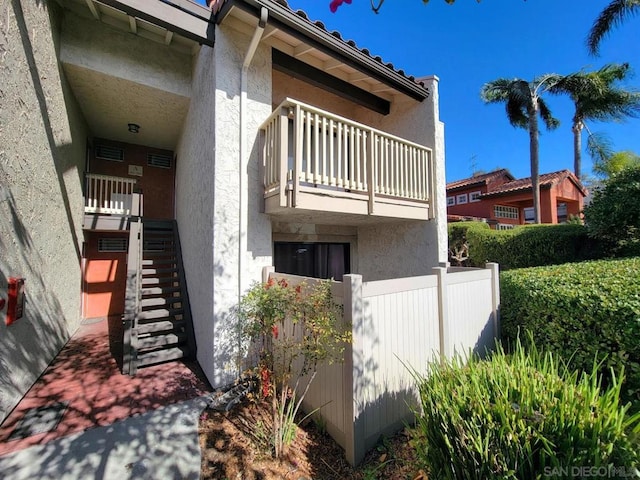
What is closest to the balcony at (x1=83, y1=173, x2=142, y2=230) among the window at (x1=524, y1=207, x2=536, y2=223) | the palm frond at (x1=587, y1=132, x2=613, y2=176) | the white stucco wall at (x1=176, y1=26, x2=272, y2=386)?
the white stucco wall at (x1=176, y1=26, x2=272, y2=386)

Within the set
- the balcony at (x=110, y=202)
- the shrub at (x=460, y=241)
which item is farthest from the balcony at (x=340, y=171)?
the balcony at (x=110, y=202)

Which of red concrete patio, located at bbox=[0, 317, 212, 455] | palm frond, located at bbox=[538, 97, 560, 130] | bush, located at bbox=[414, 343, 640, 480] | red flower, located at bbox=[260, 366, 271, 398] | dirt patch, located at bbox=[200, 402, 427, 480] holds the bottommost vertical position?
dirt patch, located at bbox=[200, 402, 427, 480]

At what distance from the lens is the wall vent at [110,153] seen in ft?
29.5

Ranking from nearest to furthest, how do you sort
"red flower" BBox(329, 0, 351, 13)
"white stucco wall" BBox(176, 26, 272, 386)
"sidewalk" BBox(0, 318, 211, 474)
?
"red flower" BBox(329, 0, 351, 13), "sidewalk" BBox(0, 318, 211, 474), "white stucco wall" BBox(176, 26, 272, 386)

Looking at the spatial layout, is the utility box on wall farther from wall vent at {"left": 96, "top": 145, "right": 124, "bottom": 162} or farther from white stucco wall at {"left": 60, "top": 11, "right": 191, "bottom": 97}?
wall vent at {"left": 96, "top": 145, "right": 124, "bottom": 162}

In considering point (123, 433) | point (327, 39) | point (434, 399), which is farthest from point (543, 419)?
point (327, 39)

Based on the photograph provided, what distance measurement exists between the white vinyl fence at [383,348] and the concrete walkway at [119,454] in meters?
1.73

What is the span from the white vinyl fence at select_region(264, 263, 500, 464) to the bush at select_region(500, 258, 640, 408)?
100cm

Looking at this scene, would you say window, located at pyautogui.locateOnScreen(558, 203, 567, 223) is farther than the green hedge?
Yes

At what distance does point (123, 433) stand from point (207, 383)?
135cm

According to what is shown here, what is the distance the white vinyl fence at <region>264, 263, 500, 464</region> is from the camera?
128 inches

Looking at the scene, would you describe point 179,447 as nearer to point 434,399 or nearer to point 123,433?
point 123,433

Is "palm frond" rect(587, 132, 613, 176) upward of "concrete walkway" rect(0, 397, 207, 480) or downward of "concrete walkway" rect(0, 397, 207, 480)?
upward

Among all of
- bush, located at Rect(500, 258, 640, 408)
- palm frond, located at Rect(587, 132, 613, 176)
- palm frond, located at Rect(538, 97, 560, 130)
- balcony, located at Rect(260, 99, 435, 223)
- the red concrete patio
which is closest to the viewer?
bush, located at Rect(500, 258, 640, 408)
